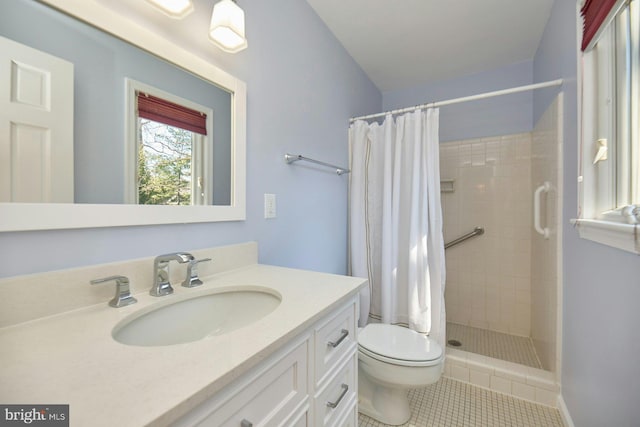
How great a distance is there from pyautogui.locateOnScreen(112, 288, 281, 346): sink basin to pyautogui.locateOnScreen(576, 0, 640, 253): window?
1.13 meters

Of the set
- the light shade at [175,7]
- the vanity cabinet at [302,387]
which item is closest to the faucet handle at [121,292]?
the vanity cabinet at [302,387]

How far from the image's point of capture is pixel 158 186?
0.90 metres

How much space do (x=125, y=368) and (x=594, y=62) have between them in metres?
1.90

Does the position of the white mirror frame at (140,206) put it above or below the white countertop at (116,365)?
above

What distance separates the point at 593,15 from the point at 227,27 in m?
1.42

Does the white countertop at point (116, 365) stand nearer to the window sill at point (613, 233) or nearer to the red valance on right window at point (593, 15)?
the window sill at point (613, 233)

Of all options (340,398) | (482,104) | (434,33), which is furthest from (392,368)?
(482,104)

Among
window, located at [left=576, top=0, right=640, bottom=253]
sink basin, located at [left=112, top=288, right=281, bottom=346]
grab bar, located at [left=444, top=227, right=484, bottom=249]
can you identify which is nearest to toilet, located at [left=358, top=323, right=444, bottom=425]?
sink basin, located at [left=112, top=288, right=281, bottom=346]

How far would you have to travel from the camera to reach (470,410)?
58.7 inches

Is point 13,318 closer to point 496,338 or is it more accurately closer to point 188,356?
point 188,356

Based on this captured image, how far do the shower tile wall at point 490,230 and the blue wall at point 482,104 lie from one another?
9 centimetres

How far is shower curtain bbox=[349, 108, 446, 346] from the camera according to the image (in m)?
1.76

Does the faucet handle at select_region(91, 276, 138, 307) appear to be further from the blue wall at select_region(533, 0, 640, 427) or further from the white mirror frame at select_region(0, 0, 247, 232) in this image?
the blue wall at select_region(533, 0, 640, 427)

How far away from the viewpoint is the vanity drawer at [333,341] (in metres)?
0.75
